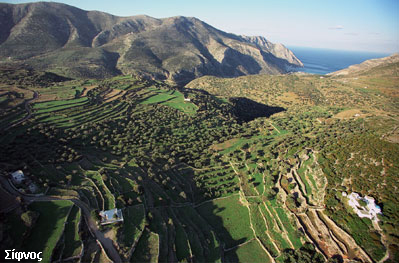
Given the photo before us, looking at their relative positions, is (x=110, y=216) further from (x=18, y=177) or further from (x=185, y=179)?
(x=185, y=179)

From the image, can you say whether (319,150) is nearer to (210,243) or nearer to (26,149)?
(210,243)

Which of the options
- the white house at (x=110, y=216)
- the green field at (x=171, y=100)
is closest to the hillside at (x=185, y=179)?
the white house at (x=110, y=216)

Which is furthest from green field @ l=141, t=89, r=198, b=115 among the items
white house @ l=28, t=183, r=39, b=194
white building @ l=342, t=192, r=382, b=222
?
white building @ l=342, t=192, r=382, b=222

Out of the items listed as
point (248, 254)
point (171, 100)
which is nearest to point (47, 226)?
point (248, 254)

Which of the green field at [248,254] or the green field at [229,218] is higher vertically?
the green field at [229,218]

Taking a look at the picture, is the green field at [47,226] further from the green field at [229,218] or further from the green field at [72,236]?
the green field at [229,218]

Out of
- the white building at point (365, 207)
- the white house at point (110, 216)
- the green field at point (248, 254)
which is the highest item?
the white house at point (110, 216)
